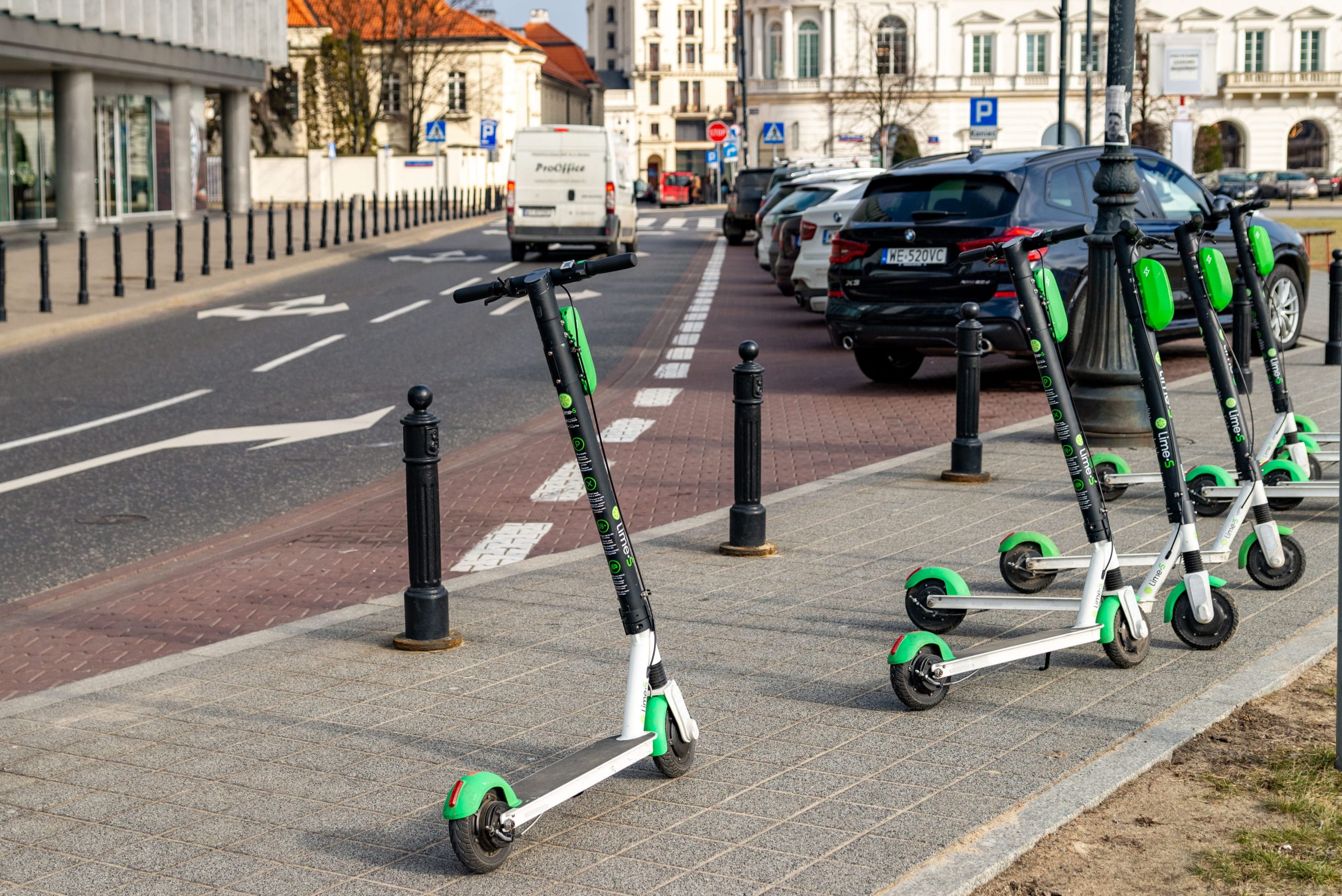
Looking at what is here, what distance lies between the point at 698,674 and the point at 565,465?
469 centimetres

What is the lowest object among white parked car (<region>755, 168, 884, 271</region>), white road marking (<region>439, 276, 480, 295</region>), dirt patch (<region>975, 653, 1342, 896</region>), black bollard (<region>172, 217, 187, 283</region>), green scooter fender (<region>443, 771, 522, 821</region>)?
dirt patch (<region>975, 653, 1342, 896</region>)

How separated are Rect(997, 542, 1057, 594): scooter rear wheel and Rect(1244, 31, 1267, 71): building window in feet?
316

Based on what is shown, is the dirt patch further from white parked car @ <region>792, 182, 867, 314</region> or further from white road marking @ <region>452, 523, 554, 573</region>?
white parked car @ <region>792, 182, 867, 314</region>

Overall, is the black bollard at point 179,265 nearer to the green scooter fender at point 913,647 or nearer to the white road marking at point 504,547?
the white road marking at point 504,547

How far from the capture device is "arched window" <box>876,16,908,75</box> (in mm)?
97688

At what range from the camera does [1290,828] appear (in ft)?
13.1

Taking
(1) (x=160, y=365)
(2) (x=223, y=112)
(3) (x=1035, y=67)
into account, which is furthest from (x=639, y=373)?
(3) (x=1035, y=67)

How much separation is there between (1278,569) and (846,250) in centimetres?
668

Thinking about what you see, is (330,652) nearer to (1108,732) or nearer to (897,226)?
(1108,732)

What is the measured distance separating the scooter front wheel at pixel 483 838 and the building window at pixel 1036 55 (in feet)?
324

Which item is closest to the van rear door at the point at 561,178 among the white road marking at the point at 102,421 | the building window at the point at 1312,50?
the white road marking at the point at 102,421

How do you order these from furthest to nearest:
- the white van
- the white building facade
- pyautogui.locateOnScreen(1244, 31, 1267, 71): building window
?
1. pyautogui.locateOnScreen(1244, 31, 1267, 71): building window
2. the white building facade
3. the white van

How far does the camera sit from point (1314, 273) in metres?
27.9

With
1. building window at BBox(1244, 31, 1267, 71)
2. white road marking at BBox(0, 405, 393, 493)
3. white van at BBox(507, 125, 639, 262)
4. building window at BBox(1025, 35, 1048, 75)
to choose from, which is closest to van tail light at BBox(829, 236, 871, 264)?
white road marking at BBox(0, 405, 393, 493)
